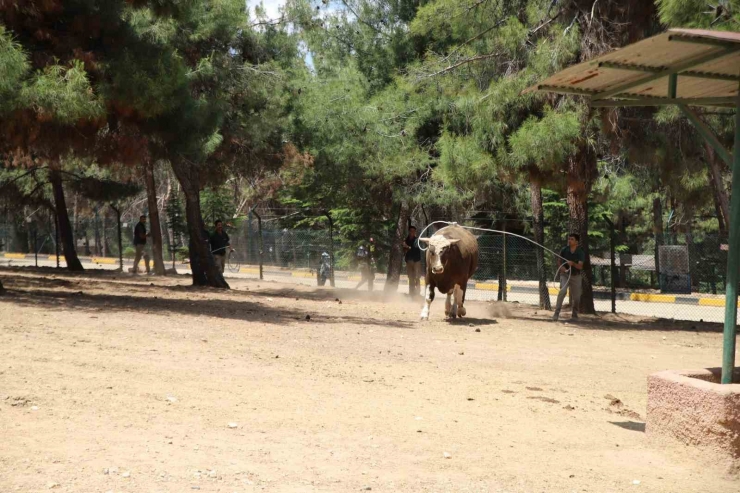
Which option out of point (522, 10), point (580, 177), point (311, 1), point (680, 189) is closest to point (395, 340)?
point (580, 177)

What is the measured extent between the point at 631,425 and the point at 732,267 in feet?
6.57

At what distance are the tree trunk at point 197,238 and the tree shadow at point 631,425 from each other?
13832 millimetres

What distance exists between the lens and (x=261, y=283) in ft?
79.9

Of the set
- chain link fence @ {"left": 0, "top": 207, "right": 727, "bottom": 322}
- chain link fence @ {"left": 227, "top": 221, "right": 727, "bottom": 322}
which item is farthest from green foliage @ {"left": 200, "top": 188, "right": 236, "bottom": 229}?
chain link fence @ {"left": 227, "top": 221, "right": 727, "bottom": 322}

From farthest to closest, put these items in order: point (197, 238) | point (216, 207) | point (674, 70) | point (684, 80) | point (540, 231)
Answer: point (216, 207) < point (197, 238) < point (540, 231) < point (684, 80) < point (674, 70)

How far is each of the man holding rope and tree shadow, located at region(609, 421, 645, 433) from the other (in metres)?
8.49

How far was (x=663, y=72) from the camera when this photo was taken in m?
7.53

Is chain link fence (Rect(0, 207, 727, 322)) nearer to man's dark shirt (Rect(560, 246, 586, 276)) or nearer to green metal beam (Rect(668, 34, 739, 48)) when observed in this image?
man's dark shirt (Rect(560, 246, 586, 276))

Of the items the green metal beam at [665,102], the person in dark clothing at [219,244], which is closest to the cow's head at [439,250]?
the green metal beam at [665,102]

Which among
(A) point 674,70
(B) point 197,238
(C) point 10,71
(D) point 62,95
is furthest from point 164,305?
(A) point 674,70

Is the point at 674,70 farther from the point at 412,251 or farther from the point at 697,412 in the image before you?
the point at 412,251

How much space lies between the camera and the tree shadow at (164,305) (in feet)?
45.2

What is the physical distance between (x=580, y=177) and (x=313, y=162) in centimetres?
850

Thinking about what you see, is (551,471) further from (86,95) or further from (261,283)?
(261,283)
